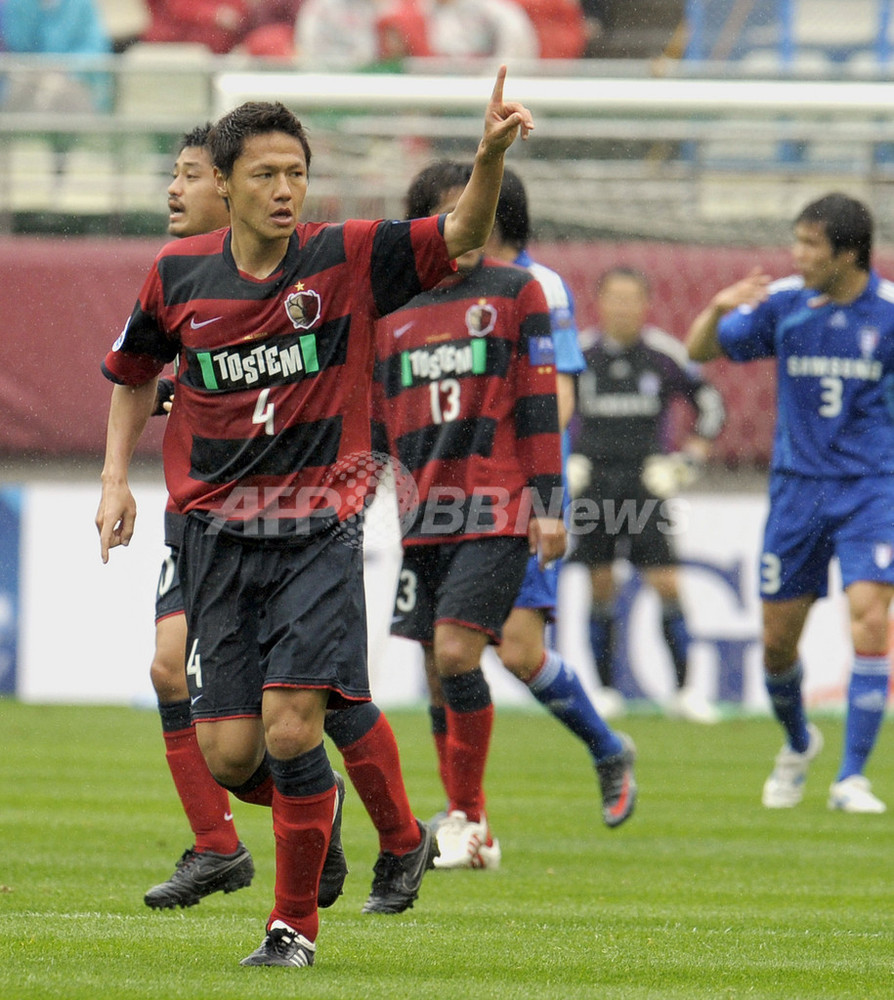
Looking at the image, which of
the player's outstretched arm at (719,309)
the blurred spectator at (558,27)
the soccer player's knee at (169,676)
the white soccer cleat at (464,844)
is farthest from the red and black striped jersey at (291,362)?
the blurred spectator at (558,27)

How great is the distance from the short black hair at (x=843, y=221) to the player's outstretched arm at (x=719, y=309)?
0.30 m

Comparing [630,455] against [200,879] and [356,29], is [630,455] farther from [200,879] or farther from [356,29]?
[200,879]

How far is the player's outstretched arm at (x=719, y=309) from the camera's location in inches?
267

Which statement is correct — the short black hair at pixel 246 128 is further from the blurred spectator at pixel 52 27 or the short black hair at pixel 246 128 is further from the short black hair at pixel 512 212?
the blurred spectator at pixel 52 27

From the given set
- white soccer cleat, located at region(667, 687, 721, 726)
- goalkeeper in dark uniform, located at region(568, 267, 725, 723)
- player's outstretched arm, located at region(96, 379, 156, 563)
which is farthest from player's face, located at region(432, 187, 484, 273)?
white soccer cleat, located at region(667, 687, 721, 726)

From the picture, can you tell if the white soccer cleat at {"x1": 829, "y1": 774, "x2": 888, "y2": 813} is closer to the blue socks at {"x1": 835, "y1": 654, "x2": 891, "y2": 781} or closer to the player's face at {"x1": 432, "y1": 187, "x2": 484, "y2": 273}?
the blue socks at {"x1": 835, "y1": 654, "x2": 891, "y2": 781}

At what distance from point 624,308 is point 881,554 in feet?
14.4

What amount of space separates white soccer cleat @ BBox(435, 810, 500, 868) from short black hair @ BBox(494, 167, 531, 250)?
193 cm

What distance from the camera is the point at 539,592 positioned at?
612 cm

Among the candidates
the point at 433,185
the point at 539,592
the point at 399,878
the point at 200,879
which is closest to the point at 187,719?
the point at 200,879

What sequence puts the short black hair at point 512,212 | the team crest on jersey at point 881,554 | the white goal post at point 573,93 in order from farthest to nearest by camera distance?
the white goal post at point 573,93 → the team crest on jersey at point 881,554 → the short black hair at point 512,212

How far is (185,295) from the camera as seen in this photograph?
4121 mm

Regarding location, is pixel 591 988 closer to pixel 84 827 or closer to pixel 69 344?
pixel 84 827

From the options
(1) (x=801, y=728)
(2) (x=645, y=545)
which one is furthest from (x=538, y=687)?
(2) (x=645, y=545)
